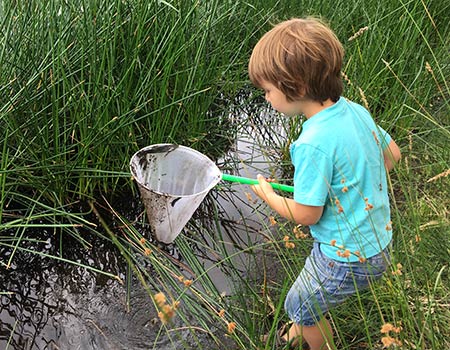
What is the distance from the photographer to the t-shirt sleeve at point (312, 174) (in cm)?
141

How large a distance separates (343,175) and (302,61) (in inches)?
12.8

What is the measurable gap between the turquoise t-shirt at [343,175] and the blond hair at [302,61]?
68 mm

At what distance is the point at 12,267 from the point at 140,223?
1.76ft

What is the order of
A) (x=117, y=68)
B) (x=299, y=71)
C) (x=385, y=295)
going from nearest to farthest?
(x=299, y=71), (x=385, y=295), (x=117, y=68)

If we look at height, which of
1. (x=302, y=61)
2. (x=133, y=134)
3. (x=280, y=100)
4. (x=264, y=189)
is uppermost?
(x=302, y=61)

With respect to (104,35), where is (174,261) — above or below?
below

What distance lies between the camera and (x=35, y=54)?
2.19m

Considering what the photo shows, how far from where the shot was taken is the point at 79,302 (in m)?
2.08

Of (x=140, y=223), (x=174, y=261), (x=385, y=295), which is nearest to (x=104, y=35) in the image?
(x=140, y=223)

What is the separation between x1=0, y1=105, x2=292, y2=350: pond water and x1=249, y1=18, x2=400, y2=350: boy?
1.64 feet

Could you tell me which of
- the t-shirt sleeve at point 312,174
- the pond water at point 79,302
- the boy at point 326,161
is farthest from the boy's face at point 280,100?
the pond water at point 79,302

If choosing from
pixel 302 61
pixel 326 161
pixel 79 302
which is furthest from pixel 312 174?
pixel 79 302

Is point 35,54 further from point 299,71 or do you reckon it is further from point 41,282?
point 299,71

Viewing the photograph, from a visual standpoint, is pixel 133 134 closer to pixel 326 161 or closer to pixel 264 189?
pixel 264 189
